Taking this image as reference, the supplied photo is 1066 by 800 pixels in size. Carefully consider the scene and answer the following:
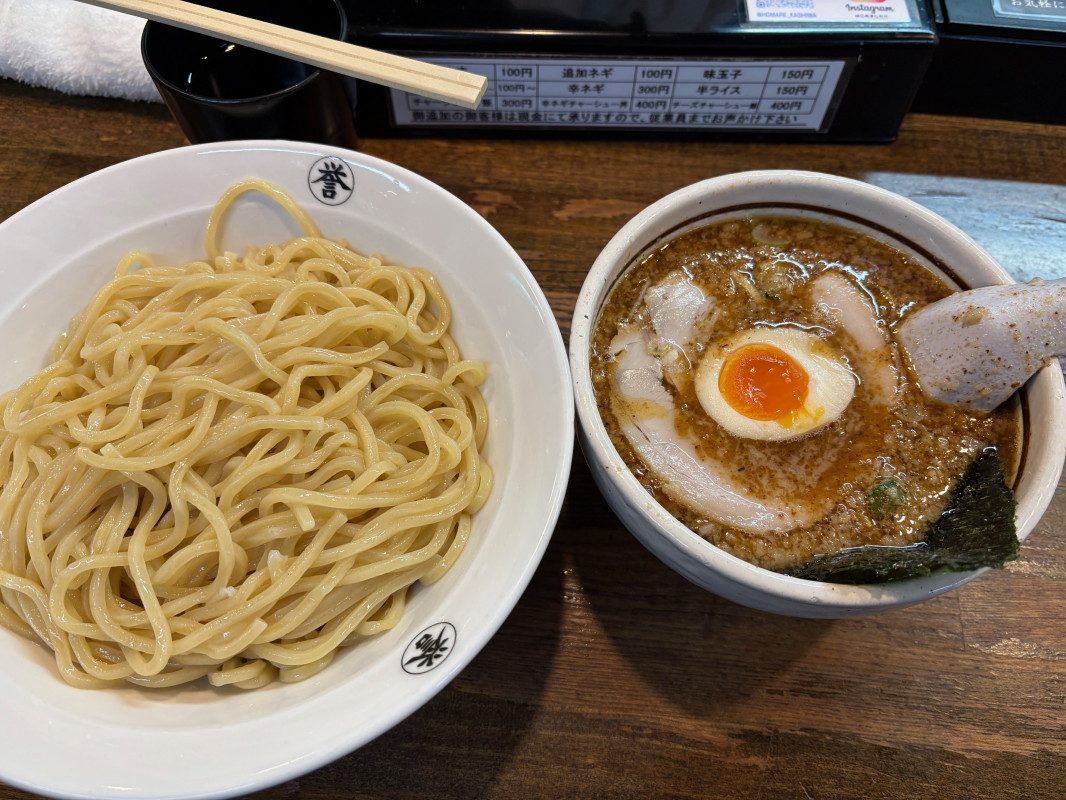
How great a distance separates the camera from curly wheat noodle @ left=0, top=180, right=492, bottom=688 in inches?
51.3

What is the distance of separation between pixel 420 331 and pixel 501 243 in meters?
0.28

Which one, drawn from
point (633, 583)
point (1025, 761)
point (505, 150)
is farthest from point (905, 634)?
point (505, 150)

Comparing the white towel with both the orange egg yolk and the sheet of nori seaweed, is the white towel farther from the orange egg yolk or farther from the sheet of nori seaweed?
the sheet of nori seaweed

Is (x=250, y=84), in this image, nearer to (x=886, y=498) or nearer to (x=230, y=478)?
(x=230, y=478)

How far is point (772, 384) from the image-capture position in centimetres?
149

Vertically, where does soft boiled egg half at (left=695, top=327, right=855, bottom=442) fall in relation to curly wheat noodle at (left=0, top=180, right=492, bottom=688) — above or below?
above

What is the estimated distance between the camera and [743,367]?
1512 millimetres

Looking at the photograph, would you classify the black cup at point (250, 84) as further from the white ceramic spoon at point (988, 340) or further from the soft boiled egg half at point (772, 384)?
the white ceramic spoon at point (988, 340)

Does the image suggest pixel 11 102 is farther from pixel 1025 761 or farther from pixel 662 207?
pixel 1025 761

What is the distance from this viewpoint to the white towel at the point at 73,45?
2.20 metres

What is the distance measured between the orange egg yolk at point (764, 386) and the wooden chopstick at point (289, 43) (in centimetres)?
86

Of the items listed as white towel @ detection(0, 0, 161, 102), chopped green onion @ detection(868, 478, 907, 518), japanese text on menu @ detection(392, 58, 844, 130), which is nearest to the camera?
chopped green onion @ detection(868, 478, 907, 518)

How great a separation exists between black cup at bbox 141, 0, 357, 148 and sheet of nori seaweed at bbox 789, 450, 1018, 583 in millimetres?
1635

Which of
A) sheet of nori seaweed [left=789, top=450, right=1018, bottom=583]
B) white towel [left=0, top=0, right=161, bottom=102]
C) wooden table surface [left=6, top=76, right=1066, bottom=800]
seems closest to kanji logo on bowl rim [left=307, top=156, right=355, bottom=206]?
wooden table surface [left=6, top=76, right=1066, bottom=800]
